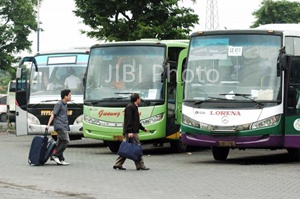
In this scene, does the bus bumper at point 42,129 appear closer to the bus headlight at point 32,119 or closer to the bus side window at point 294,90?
the bus headlight at point 32,119

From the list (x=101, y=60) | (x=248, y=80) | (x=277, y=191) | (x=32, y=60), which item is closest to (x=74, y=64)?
(x=32, y=60)

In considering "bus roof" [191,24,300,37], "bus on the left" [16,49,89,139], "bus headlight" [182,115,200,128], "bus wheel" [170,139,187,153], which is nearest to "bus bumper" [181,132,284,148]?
"bus headlight" [182,115,200,128]

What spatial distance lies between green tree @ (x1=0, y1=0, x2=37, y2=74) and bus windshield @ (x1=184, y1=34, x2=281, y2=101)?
26.2m

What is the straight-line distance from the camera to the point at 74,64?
28.1 m

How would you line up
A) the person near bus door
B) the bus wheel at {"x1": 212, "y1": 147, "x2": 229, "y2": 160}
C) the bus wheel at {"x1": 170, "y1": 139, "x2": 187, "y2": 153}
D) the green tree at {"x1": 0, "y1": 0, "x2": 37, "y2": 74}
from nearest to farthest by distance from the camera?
the person near bus door < the bus wheel at {"x1": 212, "y1": 147, "x2": 229, "y2": 160} < the bus wheel at {"x1": 170, "y1": 139, "x2": 187, "y2": 153} < the green tree at {"x1": 0, "y1": 0, "x2": 37, "y2": 74}

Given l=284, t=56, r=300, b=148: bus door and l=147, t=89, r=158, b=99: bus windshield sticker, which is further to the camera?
l=147, t=89, r=158, b=99: bus windshield sticker

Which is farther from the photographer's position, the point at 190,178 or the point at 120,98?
the point at 120,98

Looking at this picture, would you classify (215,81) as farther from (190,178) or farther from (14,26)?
(14,26)

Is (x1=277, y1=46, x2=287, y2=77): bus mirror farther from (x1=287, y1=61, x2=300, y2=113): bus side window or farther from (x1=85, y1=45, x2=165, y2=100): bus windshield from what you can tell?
(x1=85, y1=45, x2=165, y2=100): bus windshield

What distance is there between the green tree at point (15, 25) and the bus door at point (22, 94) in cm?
1811

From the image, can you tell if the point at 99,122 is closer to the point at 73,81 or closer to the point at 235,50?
the point at 73,81

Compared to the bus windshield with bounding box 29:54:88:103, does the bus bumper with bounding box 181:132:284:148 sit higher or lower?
lower

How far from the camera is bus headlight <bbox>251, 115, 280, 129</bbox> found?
66.8 feet

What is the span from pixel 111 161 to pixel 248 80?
3991 millimetres
